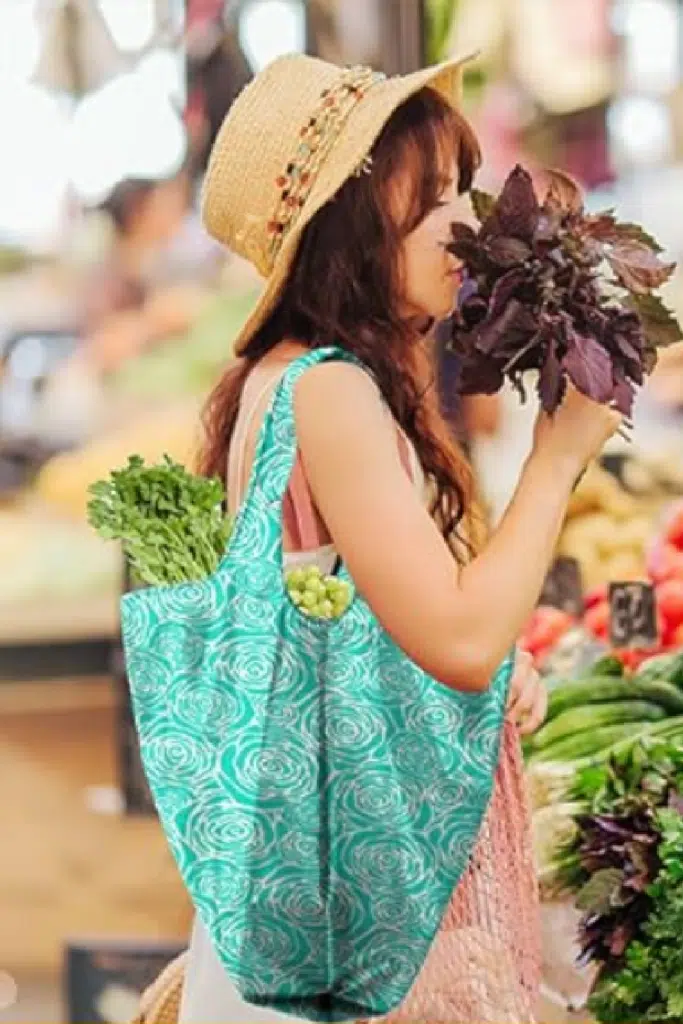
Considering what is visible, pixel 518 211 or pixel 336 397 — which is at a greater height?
pixel 518 211

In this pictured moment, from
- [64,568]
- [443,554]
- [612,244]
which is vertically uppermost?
[612,244]

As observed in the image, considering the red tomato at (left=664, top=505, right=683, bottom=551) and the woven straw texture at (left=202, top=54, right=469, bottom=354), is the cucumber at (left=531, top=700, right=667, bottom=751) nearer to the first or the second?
the red tomato at (left=664, top=505, right=683, bottom=551)

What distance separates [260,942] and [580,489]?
1698 millimetres

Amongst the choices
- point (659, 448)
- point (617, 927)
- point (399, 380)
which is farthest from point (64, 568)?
point (399, 380)

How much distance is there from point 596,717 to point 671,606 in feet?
1.08

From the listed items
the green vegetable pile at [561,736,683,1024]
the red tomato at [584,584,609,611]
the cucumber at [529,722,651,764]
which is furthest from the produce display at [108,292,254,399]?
the green vegetable pile at [561,736,683,1024]

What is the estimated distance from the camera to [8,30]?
4312 millimetres

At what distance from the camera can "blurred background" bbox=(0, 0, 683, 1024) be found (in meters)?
4.11

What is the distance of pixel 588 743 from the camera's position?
2924 millimetres

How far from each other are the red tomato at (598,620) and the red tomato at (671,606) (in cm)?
9

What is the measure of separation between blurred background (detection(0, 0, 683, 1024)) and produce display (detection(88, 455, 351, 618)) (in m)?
1.94

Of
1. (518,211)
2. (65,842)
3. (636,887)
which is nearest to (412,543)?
(518,211)

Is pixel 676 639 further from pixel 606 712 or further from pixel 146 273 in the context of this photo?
pixel 146 273

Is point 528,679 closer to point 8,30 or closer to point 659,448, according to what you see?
point 659,448
